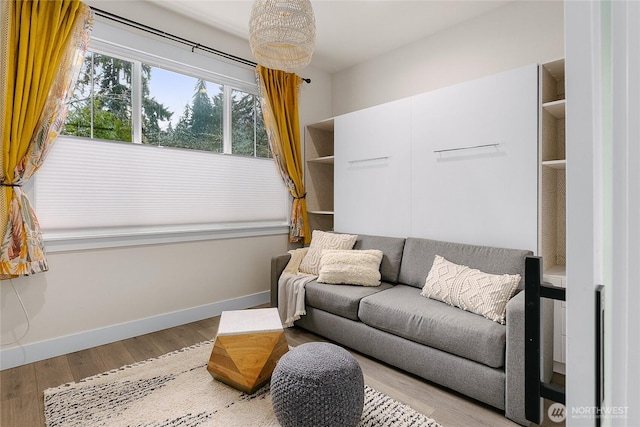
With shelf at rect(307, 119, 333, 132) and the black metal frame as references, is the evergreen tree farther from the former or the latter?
the black metal frame

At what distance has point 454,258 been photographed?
2545mm

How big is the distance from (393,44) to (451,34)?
0.62 m

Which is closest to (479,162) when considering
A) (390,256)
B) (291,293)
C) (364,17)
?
(390,256)

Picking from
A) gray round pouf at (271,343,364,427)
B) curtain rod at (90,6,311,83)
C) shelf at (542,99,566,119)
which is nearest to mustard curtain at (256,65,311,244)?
curtain rod at (90,6,311,83)

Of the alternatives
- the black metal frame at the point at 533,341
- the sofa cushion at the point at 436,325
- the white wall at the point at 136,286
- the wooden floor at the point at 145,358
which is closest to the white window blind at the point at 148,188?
the white wall at the point at 136,286

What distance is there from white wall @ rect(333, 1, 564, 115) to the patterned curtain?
2.87 m

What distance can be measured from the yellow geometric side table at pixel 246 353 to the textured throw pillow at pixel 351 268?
0.86 metres

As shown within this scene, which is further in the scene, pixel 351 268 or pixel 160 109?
pixel 160 109

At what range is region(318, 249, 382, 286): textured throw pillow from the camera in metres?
2.80

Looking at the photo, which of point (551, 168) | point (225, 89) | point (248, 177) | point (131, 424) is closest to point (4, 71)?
point (225, 89)

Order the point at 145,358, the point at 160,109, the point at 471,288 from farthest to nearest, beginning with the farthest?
the point at 160,109 → the point at 145,358 → the point at 471,288

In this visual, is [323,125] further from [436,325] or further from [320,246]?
[436,325]

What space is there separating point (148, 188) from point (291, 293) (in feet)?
5.19

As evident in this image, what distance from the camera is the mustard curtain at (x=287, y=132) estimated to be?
3658 mm
